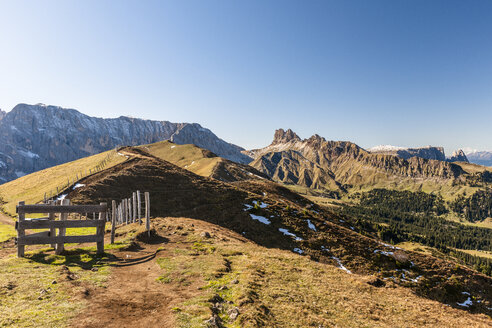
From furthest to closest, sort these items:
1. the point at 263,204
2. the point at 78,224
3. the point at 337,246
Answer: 1. the point at 263,204
2. the point at 337,246
3. the point at 78,224

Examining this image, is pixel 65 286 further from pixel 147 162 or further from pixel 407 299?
pixel 147 162

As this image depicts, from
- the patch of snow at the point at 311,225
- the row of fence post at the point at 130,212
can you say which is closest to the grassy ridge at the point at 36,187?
the row of fence post at the point at 130,212

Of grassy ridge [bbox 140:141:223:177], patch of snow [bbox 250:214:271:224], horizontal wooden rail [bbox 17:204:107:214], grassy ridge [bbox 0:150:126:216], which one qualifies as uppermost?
grassy ridge [bbox 140:141:223:177]

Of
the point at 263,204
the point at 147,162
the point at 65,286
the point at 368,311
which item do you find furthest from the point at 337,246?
the point at 147,162

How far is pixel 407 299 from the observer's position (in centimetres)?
1509

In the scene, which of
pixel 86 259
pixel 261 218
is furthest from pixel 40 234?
pixel 261 218

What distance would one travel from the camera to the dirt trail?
9.19 meters

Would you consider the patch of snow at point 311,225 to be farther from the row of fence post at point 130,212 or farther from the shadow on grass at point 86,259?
the shadow on grass at point 86,259

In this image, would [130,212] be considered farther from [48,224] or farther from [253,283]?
[253,283]

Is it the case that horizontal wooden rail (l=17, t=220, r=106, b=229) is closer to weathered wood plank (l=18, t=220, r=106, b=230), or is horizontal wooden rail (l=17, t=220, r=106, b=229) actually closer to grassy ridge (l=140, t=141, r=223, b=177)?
weathered wood plank (l=18, t=220, r=106, b=230)

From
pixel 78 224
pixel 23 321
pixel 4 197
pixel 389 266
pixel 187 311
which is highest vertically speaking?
pixel 78 224

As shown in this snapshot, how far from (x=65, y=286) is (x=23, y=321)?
136 inches

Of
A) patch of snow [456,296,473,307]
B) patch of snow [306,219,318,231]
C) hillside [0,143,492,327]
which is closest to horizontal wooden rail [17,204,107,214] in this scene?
hillside [0,143,492,327]

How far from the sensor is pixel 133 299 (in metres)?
11.3
